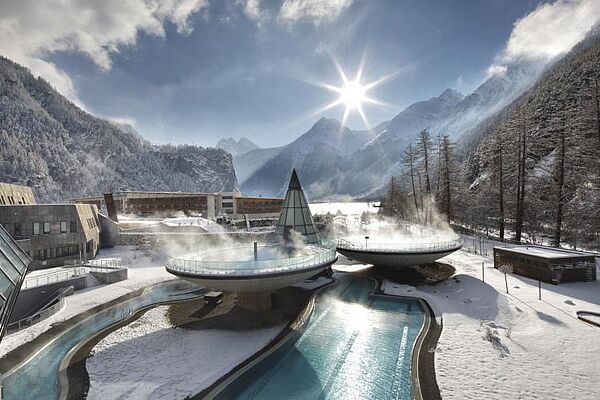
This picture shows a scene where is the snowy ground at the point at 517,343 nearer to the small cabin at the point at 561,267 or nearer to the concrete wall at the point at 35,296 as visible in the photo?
the small cabin at the point at 561,267

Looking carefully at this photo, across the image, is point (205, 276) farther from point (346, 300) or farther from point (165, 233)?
point (165, 233)

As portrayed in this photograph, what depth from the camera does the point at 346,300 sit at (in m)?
19.3

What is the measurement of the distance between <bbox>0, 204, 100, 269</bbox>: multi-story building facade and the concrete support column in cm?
2012

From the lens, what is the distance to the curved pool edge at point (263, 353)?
9.99 m

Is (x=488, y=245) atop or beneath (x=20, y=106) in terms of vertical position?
beneath

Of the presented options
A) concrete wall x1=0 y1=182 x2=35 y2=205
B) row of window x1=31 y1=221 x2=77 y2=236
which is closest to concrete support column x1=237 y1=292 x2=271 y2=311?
row of window x1=31 y1=221 x2=77 y2=236

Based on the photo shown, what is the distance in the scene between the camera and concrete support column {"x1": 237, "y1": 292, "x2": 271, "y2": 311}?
17578 millimetres

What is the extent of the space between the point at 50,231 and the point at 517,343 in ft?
116

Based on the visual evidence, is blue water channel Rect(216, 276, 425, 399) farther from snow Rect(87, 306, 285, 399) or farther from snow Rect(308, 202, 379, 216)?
snow Rect(308, 202, 379, 216)

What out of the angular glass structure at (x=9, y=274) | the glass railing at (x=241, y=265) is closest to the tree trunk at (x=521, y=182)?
the glass railing at (x=241, y=265)

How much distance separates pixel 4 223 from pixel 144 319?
1884 centimetres

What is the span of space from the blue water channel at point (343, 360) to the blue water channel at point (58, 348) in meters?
6.70

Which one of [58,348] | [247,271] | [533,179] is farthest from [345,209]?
[58,348]

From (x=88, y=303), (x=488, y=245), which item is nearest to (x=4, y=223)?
(x=88, y=303)
